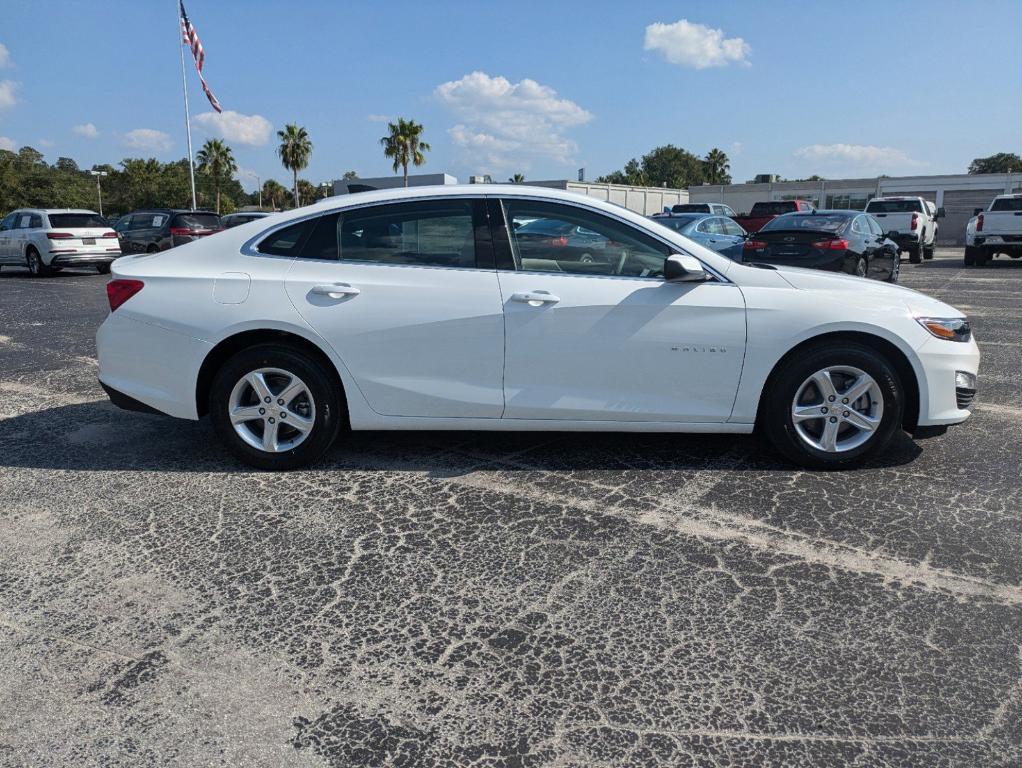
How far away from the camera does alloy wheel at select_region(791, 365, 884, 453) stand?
4145 millimetres

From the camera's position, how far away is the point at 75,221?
1755cm

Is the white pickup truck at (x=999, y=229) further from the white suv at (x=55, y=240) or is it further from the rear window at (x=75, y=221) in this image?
the rear window at (x=75, y=221)

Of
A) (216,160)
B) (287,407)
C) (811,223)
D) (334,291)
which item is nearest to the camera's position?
(334,291)

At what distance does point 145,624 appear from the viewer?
8.94 ft

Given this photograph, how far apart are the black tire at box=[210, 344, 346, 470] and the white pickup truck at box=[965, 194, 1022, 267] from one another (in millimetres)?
20744

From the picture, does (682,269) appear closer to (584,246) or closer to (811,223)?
(584,246)

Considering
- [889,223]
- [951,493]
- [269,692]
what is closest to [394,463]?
[269,692]

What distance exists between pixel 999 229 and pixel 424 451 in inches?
804

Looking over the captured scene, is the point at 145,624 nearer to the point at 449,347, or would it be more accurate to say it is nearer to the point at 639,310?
the point at 449,347

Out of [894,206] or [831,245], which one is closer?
[831,245]

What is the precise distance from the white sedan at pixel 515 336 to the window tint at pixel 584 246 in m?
0.01

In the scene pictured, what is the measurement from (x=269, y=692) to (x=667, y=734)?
119cm

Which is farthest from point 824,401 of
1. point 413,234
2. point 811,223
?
point 811,223

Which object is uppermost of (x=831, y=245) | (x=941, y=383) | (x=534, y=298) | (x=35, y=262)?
(x=831, y=245)
